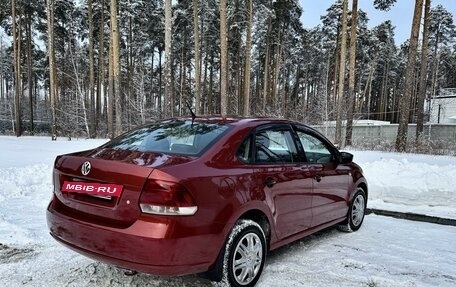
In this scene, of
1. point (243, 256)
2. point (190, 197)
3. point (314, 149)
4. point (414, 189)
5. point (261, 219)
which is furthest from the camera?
point (414, 189)

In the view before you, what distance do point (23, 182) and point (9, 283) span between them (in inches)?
181

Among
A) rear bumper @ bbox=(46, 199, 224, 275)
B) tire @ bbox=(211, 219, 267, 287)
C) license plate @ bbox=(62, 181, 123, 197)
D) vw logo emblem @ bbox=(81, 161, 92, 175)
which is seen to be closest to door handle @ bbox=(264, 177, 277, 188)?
tire @ bbox=(211, 219, 267, 287)

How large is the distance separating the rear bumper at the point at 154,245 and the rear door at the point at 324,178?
1.75 metres

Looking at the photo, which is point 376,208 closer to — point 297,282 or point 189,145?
point 297,282

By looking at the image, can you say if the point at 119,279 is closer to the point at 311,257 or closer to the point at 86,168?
the point at 86,168

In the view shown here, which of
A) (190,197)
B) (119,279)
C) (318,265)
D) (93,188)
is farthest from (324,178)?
(93,188)

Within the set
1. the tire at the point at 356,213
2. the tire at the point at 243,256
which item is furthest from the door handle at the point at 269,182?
the tire at the point at 356,213

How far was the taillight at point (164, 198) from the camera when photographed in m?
2.73

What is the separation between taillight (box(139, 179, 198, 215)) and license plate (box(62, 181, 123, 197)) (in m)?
0.25

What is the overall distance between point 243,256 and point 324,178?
1.68m

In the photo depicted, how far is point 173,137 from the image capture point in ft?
11.9

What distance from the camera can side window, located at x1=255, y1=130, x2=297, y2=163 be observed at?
3689 millimetres

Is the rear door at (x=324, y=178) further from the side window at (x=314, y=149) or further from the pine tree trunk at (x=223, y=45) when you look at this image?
the pine tree trunk at (x=223, y=45)

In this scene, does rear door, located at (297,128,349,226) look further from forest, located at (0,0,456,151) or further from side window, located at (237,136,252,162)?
forest, located at (0,0,456,151)
